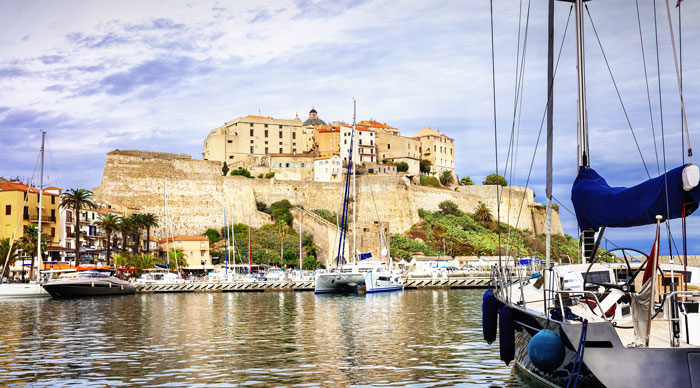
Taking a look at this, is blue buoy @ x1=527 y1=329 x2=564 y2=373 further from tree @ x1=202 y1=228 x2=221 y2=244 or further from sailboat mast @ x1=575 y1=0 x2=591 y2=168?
tree @ x1=202 y1=228 x2=221 y2=244

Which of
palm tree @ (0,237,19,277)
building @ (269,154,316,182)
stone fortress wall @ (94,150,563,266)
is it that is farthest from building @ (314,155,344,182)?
palm tree @ (0,237,19,277)

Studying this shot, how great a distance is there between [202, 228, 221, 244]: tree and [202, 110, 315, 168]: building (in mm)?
21355

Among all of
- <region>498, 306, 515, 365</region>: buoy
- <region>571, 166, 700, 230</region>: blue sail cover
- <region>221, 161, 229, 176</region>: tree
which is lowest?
<region>498, 306, 515, 365</region>: buoy

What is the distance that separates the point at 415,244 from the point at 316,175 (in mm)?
22461

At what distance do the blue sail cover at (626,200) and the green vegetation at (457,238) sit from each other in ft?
177

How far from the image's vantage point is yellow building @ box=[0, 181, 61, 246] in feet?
169

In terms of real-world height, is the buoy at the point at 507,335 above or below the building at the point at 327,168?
below

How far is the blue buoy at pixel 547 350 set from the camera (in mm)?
8141

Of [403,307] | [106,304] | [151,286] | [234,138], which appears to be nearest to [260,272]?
[151,286]

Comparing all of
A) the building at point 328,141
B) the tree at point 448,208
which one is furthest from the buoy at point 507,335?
the building at point 328,141

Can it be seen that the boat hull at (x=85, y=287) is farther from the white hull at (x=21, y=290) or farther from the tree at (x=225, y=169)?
the tree at (x=225, y=169)

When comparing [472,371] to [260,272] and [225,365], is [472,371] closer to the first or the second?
[225,365]

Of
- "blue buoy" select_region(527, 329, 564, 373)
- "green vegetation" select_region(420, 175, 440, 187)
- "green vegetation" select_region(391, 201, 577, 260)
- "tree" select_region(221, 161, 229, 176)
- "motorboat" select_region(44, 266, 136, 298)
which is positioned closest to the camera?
"blue buoy" select_region(527, 329, 564, 373)

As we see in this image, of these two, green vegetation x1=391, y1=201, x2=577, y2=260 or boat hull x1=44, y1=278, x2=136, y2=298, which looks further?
green vegetation x1=391, y1=201, x2=577, y2=260
